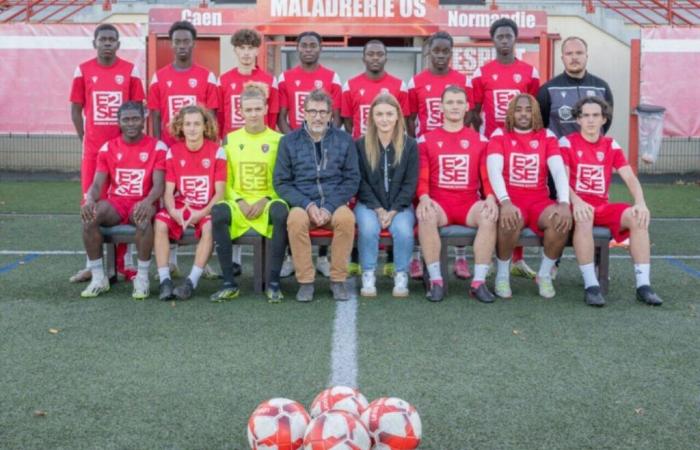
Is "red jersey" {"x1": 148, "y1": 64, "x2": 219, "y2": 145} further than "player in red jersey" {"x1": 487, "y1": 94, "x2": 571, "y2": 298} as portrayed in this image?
Yes

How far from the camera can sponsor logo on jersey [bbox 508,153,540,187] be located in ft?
22.0

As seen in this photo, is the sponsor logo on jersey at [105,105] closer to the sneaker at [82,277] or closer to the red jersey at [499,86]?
the sneaker at [82,277]

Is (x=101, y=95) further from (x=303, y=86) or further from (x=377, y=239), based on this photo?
(x=377, y=239)

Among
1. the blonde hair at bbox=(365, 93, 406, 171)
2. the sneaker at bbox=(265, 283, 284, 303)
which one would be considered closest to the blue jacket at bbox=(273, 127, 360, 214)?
the blonde hair at bbox=(365, 93, 406, 171)

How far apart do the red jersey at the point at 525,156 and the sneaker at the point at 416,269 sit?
1026 mm

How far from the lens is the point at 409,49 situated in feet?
43.1

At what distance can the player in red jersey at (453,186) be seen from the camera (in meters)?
6.50

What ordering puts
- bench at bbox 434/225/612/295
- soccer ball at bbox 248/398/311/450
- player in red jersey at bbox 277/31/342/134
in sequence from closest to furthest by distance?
1. soccer ball at bbox 248/398/311/450
2. bench at bbox 434/225/612/295
3. player in red jersey at bbox 277/31/342/134

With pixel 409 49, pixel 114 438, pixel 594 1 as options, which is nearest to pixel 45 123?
pixel 409 49

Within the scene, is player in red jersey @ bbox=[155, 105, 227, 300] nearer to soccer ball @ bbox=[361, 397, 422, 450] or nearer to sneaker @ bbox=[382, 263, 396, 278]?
sneaker @ bbox=[382, 263, 396, 278]

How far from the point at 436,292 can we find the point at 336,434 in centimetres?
342

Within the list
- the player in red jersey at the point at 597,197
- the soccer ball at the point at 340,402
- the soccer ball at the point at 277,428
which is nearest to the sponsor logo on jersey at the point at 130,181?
the player in red jersey at the point at 597,197

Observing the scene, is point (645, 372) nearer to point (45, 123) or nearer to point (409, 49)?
point (409, 49)

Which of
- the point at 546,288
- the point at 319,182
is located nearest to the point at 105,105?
the point at 319,182
